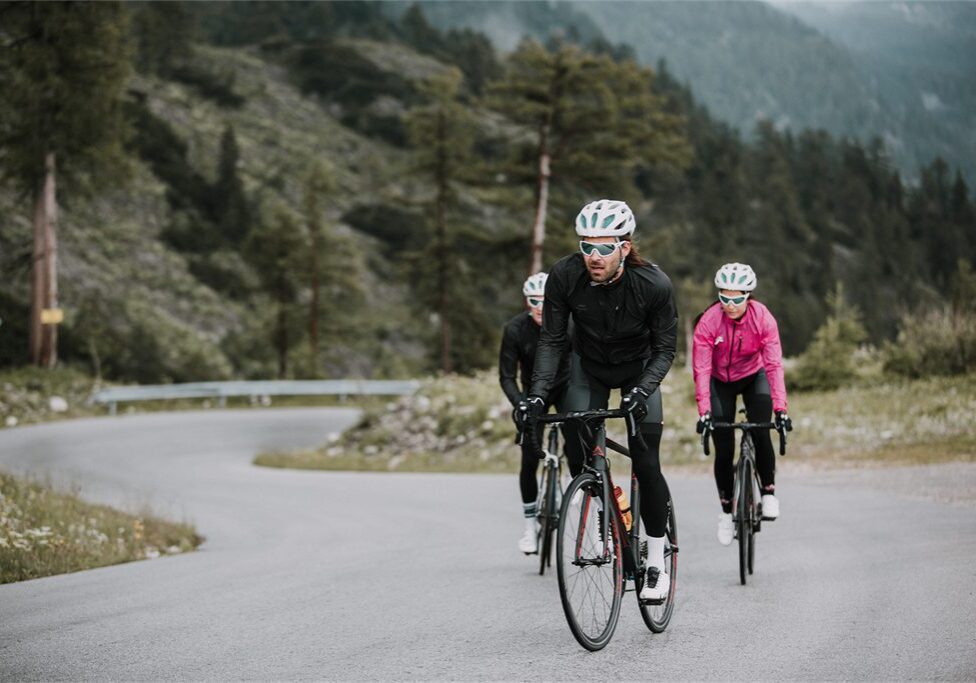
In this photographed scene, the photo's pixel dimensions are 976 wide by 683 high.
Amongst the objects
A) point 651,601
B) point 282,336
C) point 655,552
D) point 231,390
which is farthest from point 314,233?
point 651,601

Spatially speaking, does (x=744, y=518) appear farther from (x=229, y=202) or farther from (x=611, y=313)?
(x=229, y=202)

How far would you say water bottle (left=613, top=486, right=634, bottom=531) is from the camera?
556cm

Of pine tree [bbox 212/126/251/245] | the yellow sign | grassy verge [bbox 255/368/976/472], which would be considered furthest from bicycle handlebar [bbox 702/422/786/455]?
pine tree [bbox 212/126/251/245]

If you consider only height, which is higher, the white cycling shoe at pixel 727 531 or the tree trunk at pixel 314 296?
the tree trunk at pixel 314 296

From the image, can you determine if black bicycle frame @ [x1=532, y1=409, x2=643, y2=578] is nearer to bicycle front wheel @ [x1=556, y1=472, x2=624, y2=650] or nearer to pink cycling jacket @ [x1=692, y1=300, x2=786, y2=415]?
bicycle front wheel @ [x1=556, y1=472, x2=624, y2=650]

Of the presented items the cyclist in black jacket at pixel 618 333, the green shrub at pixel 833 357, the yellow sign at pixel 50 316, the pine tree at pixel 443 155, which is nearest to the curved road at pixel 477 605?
the cyclist in black jacket at pixel 618 333

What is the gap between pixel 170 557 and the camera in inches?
374

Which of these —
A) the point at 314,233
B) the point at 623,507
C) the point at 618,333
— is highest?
the point at 314,233

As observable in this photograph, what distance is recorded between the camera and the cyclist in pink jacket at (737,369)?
7.40 m

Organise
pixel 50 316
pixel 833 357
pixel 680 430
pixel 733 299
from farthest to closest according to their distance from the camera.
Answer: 1. pixel 50 316
2. pixel 833 357
3. pixel 680 430
4. pixel 733 299

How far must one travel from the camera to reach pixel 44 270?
3067 centimetres

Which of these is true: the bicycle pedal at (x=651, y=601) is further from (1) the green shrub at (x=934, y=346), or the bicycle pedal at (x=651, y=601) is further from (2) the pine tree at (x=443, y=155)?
(2) the pine tree at (x=443, y=155)

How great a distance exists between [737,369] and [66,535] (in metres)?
6.46

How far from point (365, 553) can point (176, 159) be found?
64.8m
